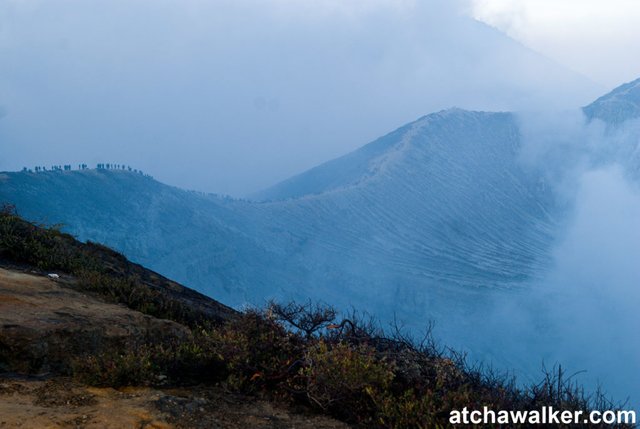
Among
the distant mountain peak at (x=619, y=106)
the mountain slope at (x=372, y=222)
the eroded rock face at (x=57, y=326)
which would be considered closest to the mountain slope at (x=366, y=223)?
the mountain slope at (x=372, y=222)

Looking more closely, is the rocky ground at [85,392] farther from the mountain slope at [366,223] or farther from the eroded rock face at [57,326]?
the mountain slope at [366,223]

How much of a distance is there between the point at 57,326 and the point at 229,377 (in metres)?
2.74

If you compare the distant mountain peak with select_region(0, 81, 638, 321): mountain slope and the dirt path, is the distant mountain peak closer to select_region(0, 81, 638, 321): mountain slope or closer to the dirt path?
select_region(0, 81, 638, 321): mountain slope

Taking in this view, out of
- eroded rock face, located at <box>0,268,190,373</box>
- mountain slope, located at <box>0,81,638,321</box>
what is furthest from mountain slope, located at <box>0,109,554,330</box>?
eroded rock face, located at <box>0,268,190,373</box>

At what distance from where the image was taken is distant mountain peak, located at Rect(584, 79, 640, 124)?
4003 inches

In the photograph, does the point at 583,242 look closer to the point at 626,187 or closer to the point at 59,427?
the point at 626,187

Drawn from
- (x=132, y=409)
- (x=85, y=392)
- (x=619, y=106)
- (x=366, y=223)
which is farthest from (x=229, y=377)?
(x=619, y=106)

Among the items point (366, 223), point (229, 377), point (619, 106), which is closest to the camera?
point (229, 377)

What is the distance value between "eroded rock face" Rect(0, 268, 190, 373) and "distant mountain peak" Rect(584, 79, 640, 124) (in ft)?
375

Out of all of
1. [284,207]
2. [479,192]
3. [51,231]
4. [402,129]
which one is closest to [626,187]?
[479,192]

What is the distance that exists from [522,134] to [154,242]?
77536 millimetres

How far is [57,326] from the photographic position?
693 cm

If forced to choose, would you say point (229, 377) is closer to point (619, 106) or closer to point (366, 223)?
point (366, 223)

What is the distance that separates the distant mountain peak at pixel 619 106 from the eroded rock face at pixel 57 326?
114m
